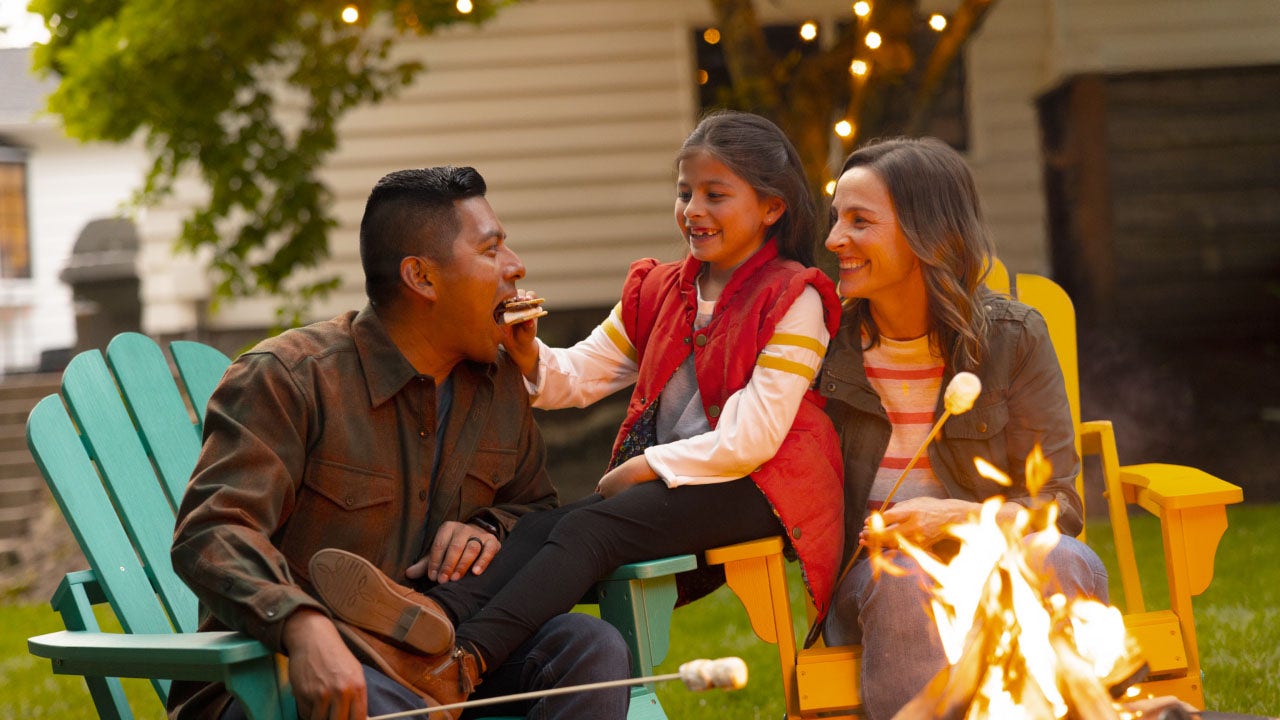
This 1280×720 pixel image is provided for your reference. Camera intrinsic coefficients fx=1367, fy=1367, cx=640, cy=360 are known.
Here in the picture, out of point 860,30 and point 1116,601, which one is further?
point 860,30

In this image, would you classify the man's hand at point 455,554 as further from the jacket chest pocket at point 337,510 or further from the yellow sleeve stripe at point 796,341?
the yellow sleeve stripe at point 796,341

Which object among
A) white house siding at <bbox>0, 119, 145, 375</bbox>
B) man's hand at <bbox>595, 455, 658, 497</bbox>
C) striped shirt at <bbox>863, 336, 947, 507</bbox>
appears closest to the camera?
man's hand at <bbox>595, 455, 658, 497</bbox>

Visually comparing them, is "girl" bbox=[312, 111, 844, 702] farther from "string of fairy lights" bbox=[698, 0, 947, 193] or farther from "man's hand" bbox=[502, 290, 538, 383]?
"string of fairy lights" bbox=[698, 0, 947, 193]

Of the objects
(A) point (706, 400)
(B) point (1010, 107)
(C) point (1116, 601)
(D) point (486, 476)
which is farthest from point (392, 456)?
(B) point (1010, 107)

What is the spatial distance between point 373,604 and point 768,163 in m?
1.43

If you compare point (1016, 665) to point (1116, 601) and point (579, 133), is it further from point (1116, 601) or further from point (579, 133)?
point (579, 133)

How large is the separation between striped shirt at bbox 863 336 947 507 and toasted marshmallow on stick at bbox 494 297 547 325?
2.60ft

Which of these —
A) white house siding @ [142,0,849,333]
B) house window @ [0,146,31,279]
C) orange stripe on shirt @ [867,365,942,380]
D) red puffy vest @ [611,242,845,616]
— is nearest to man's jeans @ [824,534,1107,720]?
red puffy vest @ [611,242,845,616]

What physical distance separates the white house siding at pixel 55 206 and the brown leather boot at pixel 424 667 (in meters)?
15.9

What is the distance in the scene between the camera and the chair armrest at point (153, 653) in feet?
7.00

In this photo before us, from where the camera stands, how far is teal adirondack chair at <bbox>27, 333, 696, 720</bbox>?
7.24ft

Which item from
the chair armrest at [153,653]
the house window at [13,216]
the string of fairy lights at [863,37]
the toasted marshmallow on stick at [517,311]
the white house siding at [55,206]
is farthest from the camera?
the house window at [13,216]

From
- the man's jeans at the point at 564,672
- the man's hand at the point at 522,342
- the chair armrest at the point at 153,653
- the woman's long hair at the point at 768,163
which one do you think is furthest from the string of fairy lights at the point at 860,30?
the chair armrest at the point at 153,653

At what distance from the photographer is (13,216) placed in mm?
17125
